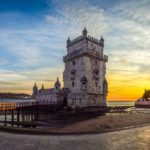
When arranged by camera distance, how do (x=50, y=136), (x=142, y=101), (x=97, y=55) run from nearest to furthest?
1. (x=50, y=136)
2. (x=97, y=55)
3. (x=142, y=101)

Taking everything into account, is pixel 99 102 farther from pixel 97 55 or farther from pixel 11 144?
pixel 11 144

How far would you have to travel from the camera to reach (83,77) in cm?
5538

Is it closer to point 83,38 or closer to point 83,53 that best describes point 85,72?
point 83,53

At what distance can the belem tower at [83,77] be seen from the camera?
2213 inches

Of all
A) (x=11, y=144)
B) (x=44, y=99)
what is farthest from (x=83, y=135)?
(x=44, y=99)

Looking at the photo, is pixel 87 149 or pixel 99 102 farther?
pixel 99 102

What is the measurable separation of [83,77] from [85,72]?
5.93ft

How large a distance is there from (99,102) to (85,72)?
11.5 meters

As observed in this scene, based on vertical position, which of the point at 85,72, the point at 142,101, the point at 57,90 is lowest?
the point at 142,101

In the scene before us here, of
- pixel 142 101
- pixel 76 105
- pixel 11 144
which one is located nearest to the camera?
pixel 11 144

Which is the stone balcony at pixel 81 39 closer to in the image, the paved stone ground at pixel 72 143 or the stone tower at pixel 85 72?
the stone tower at pixel 85 72

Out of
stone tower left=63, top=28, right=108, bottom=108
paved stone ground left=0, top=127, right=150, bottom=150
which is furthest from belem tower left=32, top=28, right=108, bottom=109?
paved stone ground left=0, top=127, right=150, bottom=150

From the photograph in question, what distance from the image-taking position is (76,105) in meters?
56.1

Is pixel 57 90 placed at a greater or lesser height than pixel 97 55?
lesser
